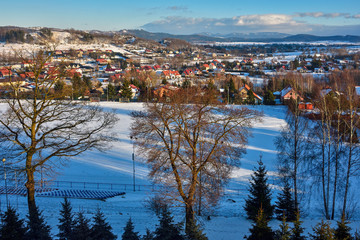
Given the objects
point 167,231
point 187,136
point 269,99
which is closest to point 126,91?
point 269,99

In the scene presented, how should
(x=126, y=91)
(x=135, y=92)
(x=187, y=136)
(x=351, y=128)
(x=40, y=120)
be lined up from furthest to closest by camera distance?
(x=135, y=92) → (x=126, y=91) → (x=351, y=128) → (x=187, y=136) → (x=40, y=120)

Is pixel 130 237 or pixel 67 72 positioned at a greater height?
pixel 67 72

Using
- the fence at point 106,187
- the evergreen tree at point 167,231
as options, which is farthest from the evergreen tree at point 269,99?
the evergreen tree at point 167,231

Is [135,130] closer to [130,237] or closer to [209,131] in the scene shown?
[209,131]

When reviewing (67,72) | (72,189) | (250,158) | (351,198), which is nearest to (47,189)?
(72,189)

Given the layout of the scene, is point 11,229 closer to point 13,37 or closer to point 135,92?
point 135,92

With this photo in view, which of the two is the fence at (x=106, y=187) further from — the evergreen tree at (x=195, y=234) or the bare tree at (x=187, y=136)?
the evergreen tree at (x=195, y=234)

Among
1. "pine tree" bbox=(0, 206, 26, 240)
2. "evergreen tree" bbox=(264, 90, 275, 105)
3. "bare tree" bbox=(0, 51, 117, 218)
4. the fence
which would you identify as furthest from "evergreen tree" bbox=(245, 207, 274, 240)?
"evergreen tree" bbox=(264, 90, 275, 105)

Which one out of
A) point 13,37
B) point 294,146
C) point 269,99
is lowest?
point 269,99
